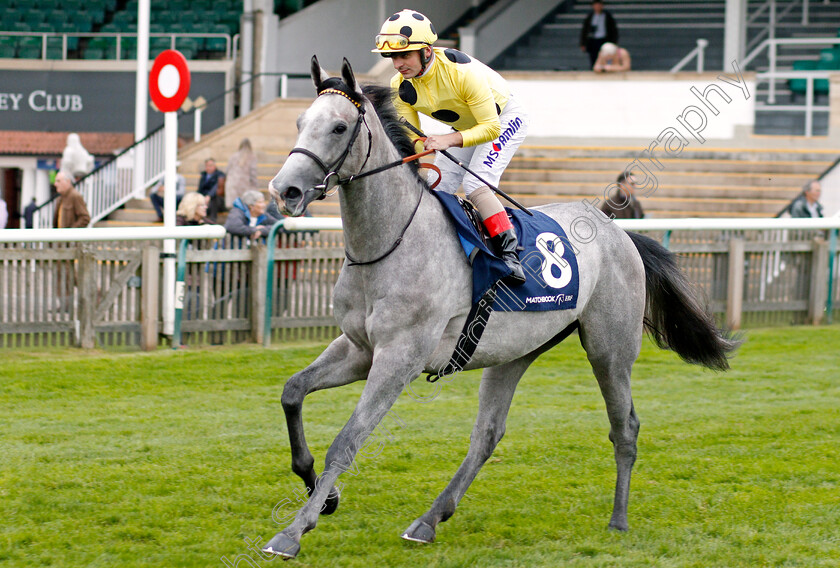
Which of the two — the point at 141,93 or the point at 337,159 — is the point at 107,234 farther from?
the point at 141,93

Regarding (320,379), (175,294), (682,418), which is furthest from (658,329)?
(175,294)

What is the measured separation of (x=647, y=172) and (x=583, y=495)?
31.4ft

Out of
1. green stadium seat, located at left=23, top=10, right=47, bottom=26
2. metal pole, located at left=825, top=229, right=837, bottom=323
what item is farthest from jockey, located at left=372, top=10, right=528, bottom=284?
green stadium seat, located at left=23, top=10, right=47, bottom=26

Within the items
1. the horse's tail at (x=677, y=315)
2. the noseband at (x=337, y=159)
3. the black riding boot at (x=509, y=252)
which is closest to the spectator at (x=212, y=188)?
the horse's tail at (x=677, y=315)

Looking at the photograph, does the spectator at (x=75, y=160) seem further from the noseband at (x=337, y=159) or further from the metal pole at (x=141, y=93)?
the noseband at (x=337, y=159)

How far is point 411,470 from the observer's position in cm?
566

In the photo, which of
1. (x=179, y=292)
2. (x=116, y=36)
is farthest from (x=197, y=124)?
(x=179, y=292)

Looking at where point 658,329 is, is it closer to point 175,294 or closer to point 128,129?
point 175,294

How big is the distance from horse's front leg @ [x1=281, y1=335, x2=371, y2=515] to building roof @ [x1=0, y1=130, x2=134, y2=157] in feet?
48.3

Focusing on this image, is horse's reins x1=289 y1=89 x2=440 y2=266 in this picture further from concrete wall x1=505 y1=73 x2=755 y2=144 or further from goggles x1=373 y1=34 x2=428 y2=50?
concrete wall x1=505 y1=73 x2=755 y2=144

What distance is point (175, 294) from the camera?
28.6 feet

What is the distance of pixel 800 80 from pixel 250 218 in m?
11.2

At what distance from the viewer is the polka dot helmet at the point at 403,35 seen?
13.9ft

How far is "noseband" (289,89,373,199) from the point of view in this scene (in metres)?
3.84
